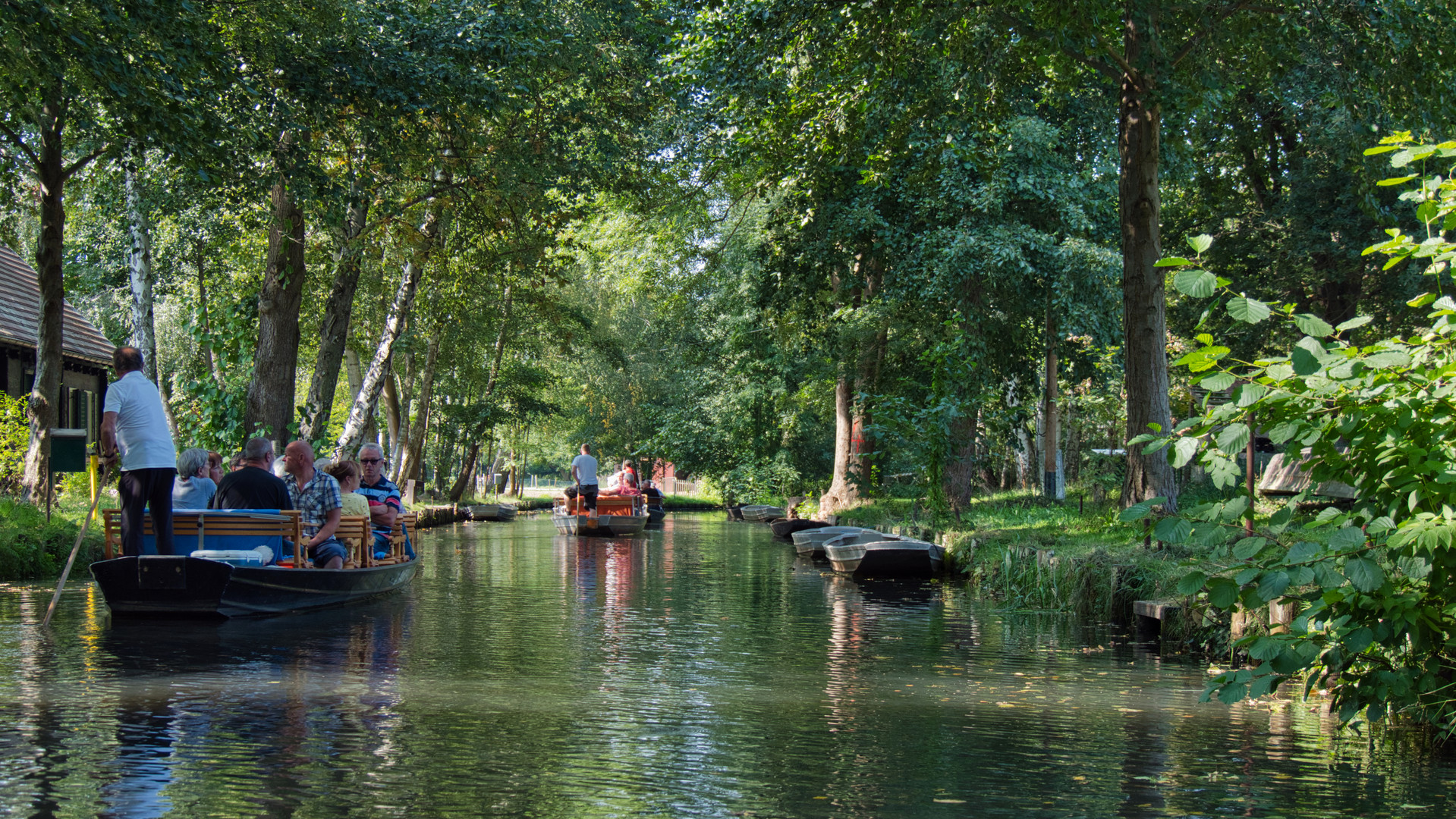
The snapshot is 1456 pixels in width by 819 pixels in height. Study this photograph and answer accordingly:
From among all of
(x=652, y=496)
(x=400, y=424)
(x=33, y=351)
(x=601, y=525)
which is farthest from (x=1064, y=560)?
(x=652, y=496)

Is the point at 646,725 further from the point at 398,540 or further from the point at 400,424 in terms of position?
the point at 400,424

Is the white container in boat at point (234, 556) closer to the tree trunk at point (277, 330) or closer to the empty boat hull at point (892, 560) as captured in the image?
the tree trunk at point (277, 330)

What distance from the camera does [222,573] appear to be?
409 inches

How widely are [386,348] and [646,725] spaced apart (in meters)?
17.8

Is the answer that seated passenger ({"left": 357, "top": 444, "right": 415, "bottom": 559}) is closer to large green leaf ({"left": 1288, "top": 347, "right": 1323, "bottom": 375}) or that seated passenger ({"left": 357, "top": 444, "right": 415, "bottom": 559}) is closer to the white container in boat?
the white container in boat

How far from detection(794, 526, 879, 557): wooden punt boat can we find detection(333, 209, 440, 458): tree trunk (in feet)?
26.8

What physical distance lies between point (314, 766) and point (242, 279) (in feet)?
83.4

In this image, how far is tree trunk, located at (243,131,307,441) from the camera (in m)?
18.5

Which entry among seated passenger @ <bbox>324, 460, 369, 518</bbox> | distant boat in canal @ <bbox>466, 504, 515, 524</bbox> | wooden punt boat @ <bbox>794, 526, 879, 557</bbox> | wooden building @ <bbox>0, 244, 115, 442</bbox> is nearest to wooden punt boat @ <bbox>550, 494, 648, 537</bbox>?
distant boat in canal @ <bbox>466, 504, 515, 524</bbox>

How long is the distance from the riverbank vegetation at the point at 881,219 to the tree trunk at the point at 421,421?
6.4 inches

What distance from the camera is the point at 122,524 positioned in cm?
1070

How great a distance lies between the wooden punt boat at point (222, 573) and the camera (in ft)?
33.6

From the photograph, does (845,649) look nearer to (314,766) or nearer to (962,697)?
(962,697)

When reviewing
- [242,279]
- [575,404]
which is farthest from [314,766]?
[575,404]
